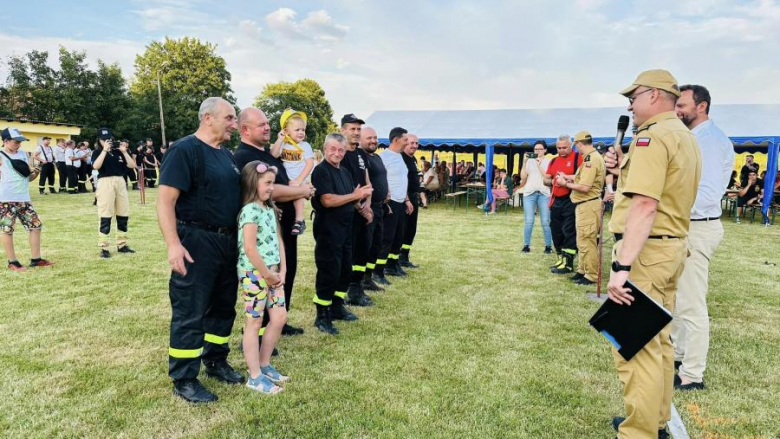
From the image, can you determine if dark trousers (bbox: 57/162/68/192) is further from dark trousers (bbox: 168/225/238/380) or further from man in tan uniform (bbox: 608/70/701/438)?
man in tan uniform (bbox: 608/70/701/438)

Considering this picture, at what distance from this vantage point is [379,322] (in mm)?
4801

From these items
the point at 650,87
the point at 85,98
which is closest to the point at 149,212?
the point at 650,87

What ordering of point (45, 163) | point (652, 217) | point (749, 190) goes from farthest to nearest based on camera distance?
point (45, 163)
point (749, 190)
point (652, 217)

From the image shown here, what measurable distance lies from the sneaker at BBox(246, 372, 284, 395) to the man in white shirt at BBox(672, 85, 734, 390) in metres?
3.02

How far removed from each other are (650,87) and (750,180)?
47.7 ft

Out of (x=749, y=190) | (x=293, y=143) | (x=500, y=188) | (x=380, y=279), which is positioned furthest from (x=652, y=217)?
(x=749, y=190)

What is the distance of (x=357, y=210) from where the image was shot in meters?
4.99

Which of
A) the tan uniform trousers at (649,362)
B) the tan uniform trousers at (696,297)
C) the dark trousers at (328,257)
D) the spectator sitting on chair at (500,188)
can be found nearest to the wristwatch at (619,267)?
the tan uniform trousers at (649,362)

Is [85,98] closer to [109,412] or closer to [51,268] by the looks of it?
[51,268]

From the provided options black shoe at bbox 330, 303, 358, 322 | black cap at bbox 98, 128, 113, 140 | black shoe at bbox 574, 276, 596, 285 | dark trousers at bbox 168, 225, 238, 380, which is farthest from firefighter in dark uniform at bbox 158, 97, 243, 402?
black cap at bbox 98, 128, 113, 140

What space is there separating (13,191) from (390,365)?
590 cm

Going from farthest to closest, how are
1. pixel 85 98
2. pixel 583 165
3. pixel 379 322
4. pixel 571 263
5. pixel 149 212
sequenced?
pixel 85 98 → pixel 149 212 → pixel 571 263 → pixel 583 165 → pixel 379 322

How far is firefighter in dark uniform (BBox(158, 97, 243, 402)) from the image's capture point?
2.89 meters

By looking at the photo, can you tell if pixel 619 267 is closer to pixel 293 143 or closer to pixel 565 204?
pixel 293 143
